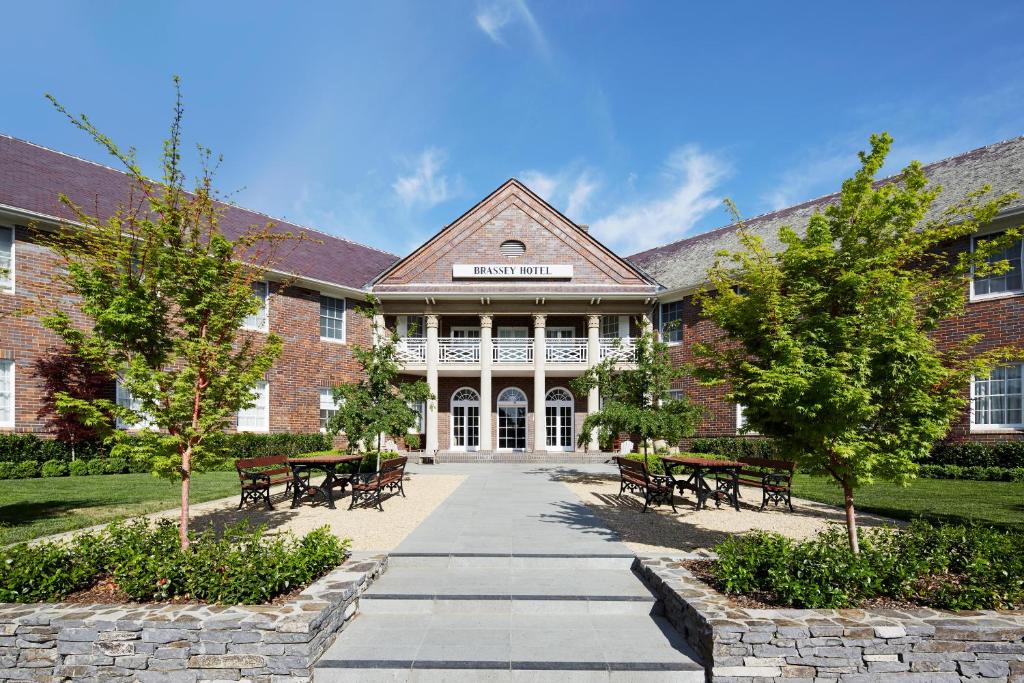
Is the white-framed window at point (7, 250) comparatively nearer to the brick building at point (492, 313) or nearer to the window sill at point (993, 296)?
the brick building at point (492, 313)

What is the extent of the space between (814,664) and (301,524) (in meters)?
8.12

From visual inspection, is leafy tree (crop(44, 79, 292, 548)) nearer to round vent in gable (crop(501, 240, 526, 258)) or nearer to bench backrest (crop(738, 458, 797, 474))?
bench backrest (crop(738, 458, 797, 474))

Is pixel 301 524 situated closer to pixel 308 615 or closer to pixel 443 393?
pixel 308 615

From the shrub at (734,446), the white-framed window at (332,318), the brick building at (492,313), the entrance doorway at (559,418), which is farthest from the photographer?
the entrance doorway at (559,418)

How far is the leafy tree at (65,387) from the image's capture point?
47.1ft

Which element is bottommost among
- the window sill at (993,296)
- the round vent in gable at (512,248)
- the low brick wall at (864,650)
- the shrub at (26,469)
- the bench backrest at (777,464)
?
the shrub at (26,469)

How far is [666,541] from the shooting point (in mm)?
7758

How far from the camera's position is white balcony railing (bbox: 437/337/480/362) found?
22.7 m

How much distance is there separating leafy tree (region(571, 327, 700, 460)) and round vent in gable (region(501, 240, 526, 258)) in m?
9.76

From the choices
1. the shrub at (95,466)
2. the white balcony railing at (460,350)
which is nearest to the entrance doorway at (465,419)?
the white balcony railing at (460,350)

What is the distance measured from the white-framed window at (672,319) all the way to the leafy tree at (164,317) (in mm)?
18315

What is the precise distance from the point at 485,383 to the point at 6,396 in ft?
49.6

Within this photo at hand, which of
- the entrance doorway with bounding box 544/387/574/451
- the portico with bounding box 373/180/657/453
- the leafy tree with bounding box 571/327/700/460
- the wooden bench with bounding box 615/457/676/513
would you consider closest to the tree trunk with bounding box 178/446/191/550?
the wooden bench with bounding box 615/457/676/513

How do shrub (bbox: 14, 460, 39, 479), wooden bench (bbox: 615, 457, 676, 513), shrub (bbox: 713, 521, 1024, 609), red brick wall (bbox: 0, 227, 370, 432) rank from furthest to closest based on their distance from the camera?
red brick wall (bbox: 0, 227, 370, 432)
shrub (bbox: 14, 460, 39, 479)
wooden bench (bbox: 615, 457, 676, 513)
shrub (bbox: 713, 521, 1024, 609)
